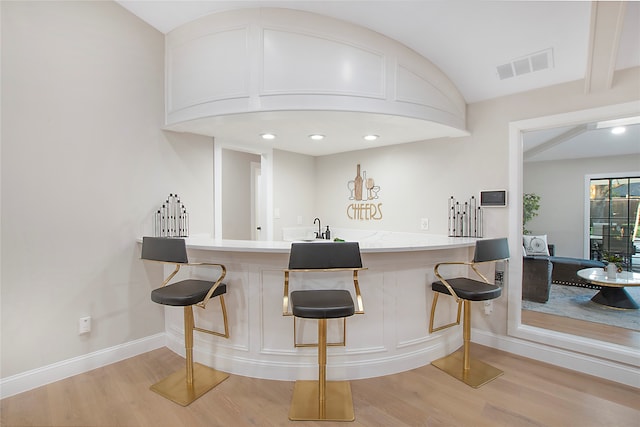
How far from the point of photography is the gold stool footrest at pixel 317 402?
73.4 inches

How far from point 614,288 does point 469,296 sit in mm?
3260

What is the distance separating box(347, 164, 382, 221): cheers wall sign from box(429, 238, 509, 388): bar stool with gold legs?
1.40 meters

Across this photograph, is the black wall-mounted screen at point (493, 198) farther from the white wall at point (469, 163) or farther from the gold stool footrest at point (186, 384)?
the gold stool footrest at point (186, 384)

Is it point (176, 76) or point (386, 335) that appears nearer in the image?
point (386, 335)

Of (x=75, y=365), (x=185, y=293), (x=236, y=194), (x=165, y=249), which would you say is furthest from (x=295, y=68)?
(x=236, y=194)

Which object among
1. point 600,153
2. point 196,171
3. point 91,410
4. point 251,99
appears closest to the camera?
point 91,410

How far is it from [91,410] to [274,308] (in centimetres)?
126

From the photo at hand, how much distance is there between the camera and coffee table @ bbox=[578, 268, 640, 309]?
12.2 feet

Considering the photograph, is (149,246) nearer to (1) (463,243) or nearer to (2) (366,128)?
(2) (366,128)

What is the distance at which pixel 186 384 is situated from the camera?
2.18 metres

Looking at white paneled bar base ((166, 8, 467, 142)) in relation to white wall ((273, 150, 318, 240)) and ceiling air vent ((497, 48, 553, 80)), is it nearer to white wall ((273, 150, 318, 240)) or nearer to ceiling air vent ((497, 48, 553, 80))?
ceiling air vent ((497, 48, 553, 80))

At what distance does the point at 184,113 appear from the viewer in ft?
8.56

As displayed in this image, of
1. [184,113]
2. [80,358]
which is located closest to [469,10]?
[184,113]

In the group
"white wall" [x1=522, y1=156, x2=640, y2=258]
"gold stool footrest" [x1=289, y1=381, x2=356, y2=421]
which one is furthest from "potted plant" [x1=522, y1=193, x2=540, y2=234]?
"gold stool footrest" [x1=289, y1=381, x2=356, y2=421]
